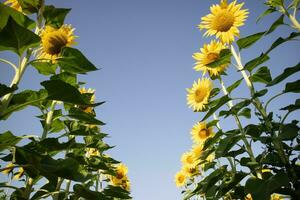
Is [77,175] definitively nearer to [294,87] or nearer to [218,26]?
[294,87]

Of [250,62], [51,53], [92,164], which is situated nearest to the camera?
[250,62]

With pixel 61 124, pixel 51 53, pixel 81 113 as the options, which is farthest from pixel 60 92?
pixel 61 124

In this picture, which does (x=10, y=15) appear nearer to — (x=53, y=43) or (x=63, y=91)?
(x=63, y=91)

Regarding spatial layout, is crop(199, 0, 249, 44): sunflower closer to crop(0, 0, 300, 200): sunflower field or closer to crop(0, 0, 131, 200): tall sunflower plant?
crop(0, 0, 300, 200): sunflower field

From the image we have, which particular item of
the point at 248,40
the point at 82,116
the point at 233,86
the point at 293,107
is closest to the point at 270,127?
the point at 293,107

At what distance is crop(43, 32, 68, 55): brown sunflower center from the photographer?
3.26 meters

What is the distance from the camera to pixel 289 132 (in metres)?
2.96

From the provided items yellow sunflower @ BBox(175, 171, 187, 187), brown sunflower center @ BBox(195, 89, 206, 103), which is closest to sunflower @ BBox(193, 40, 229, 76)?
brown sunflower center @ BBox(195, 89, 206, 103)

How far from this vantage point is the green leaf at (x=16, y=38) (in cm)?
204

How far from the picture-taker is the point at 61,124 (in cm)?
367

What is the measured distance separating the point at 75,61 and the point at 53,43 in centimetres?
95

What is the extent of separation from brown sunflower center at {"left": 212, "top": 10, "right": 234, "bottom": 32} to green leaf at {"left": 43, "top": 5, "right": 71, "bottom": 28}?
2.64 m

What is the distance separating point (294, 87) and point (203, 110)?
2.27 m

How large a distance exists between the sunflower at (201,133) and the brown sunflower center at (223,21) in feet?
7.58
